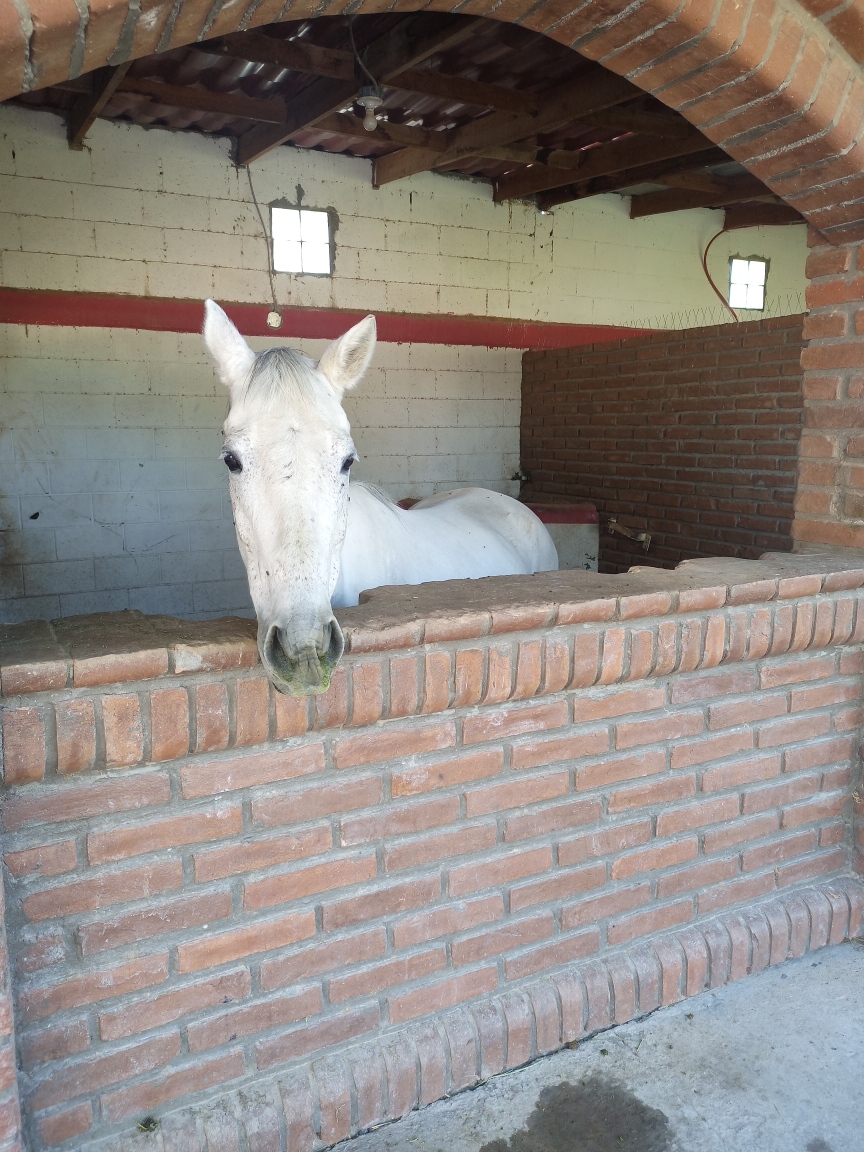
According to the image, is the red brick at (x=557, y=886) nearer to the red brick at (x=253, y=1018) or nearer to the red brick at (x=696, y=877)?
the red brick at (x=696, y=877)

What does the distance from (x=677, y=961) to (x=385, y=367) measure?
20.5ft

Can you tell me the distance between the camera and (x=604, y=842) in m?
2.45

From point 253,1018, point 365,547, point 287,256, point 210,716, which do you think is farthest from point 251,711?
point 287,256

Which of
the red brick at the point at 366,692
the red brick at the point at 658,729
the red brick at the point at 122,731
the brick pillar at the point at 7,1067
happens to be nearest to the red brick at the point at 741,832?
the red brick at the point at 658,729

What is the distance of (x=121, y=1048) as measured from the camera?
181cm

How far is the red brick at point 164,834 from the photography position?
5.76 feet

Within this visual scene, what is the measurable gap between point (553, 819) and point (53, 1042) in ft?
4.39

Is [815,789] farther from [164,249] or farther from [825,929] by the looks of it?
[164,249]

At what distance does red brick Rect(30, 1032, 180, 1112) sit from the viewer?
173cm

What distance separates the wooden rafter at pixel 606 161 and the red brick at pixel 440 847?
5.51 meters

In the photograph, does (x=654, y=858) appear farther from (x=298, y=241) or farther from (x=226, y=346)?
(x=298, y=241)

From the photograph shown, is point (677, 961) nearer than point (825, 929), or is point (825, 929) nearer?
point (677, 961)

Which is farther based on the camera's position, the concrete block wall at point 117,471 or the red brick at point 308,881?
the concrete block wall at point 117,471

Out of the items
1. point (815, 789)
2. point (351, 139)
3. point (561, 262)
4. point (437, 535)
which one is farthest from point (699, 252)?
point (815, 789)
